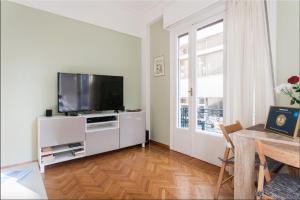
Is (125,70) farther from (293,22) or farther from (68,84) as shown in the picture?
(293,22)

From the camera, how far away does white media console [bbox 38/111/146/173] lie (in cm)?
202

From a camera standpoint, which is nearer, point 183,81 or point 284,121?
point 284,121

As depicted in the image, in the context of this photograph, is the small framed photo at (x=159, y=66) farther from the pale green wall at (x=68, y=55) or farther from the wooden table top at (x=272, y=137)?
the wooden table top at (x=272, y=137)

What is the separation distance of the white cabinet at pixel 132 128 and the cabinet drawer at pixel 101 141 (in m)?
0.13

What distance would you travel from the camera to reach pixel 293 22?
1.49 meters

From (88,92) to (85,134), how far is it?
64 cm

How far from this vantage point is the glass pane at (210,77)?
2.17m

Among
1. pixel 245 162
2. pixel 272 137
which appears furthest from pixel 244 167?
pixel 272 137

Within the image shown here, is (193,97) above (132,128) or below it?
above

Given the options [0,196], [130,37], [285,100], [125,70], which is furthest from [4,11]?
[130,37]

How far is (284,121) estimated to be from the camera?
1252 millimetres

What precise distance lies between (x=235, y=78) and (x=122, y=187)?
5.75ft

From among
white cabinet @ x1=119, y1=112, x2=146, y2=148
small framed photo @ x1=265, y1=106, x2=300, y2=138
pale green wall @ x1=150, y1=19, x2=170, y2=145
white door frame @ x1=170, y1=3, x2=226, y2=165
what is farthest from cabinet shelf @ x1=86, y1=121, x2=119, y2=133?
small framed photo @ x1=265, y1=106, x2=300, y2=138

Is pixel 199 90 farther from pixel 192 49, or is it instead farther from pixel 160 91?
pixel 160 91
